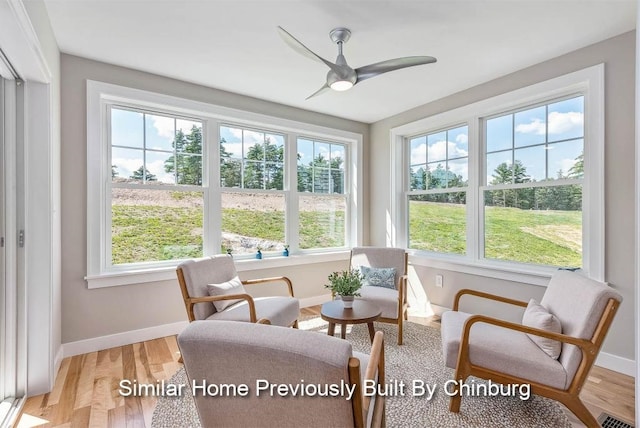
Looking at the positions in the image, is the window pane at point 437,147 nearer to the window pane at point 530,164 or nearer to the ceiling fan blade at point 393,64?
the window pane at point 530,164

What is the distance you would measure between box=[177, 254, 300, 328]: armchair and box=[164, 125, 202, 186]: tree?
1046mm

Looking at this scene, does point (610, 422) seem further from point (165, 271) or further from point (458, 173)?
point (165, 271)

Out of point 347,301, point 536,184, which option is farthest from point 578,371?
point 536,184

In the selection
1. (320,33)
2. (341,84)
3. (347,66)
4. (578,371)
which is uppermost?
(320,33)

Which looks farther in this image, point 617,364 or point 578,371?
point 617,364

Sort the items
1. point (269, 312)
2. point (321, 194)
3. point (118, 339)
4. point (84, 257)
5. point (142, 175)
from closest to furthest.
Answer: point (269, 312), point (84, 257), point (118, 339), point (142, 175), point (321, 194)

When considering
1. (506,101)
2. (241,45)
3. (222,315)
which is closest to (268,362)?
(222,315)

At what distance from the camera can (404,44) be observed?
2551 millimetres

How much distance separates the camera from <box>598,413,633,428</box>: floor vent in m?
1.84

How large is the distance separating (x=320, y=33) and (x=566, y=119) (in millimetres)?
2355

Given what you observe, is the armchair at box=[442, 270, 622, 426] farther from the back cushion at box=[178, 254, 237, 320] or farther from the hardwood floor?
the back cushion at box=[178, 254, 237, 320]

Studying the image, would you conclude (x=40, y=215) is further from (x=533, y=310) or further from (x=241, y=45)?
(x=533, y=310)

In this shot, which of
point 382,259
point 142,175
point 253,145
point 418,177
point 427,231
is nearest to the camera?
point 142,175

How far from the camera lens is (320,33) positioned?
2377mm
